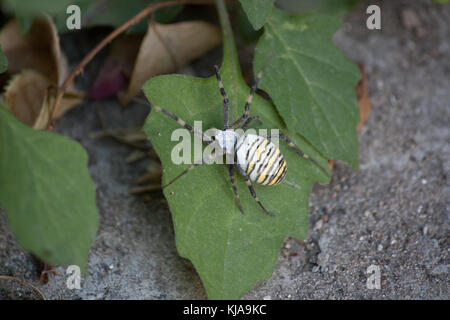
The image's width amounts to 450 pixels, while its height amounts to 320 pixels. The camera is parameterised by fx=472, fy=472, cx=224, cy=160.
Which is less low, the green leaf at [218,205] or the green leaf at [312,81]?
the green leaf at [312,81]

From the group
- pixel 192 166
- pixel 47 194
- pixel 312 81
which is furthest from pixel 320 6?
pixel 47 194

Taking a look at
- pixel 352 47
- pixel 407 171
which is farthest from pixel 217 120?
pixel 352 47

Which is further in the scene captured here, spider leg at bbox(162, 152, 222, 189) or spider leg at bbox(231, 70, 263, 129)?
spider leg at bbox(231, 70, 263, 129)

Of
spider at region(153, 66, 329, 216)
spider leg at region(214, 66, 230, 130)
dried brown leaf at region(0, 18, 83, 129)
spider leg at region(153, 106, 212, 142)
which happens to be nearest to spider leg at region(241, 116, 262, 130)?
spider at region(153, 66, 329, 216)

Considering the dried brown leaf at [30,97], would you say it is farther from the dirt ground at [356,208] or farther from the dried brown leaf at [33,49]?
the dirt ground at [356,208]

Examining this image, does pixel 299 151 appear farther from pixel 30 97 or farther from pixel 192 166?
pixel 30 97

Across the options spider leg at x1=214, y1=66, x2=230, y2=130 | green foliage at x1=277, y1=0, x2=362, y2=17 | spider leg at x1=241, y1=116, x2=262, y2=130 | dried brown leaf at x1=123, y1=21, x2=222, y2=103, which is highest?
green foliage at x1=277, y1=0, x2=362, y2=17

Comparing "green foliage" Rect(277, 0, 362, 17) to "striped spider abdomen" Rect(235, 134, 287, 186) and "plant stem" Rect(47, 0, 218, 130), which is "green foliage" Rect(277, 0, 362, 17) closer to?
"plant stem" Rect(47, 0, 218, 130)

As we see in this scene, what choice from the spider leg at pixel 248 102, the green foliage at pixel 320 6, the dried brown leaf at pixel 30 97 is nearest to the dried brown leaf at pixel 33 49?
the dried brown leaf at pixel 30 97
